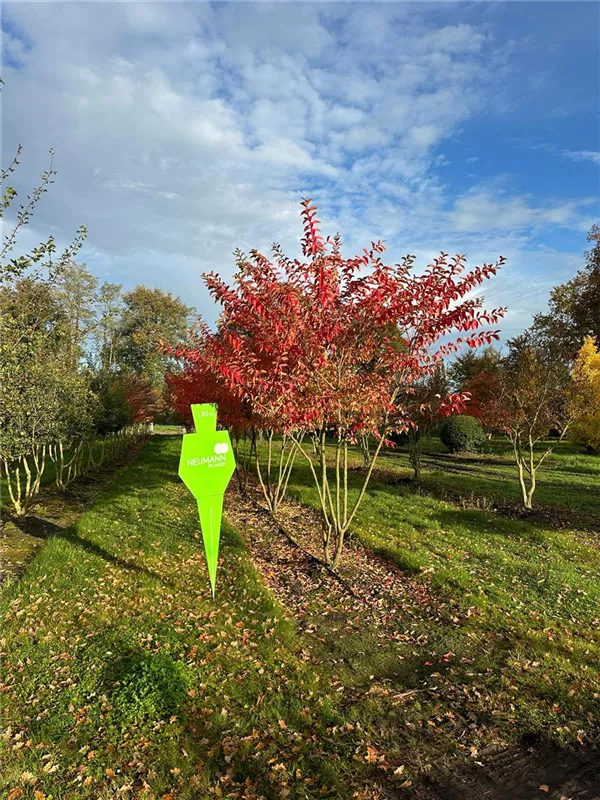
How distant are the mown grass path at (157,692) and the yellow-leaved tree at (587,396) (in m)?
10.7

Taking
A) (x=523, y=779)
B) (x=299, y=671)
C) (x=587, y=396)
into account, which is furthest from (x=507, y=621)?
(x=587, y=396)

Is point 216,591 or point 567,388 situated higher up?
point 567,388

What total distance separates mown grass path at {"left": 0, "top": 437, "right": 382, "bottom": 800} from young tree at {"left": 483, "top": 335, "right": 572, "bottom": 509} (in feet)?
28.7

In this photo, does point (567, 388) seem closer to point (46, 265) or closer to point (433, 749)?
point (433, 749)

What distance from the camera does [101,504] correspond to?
1229cm

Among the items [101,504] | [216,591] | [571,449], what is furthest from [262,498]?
[571,449]

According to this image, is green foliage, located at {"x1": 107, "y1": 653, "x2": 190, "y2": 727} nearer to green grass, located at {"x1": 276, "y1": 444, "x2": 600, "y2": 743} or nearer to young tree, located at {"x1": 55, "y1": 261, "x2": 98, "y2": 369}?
green grass, located at {"x1": 276, "y1": 444, "x2": 600, "y2": 743}

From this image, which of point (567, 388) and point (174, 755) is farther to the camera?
point (567, 388)

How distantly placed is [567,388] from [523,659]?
384 inches

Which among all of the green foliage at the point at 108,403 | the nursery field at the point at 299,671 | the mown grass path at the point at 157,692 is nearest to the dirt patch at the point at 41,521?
the nursery field at the point at 299,671

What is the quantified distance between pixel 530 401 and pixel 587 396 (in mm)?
2348

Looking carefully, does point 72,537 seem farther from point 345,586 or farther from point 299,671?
point 299,671

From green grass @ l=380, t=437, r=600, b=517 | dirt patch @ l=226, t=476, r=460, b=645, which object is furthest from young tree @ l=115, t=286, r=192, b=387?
dirt patch @ l=226, t=476, r=460, b=645

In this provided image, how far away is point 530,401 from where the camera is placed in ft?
41.0
